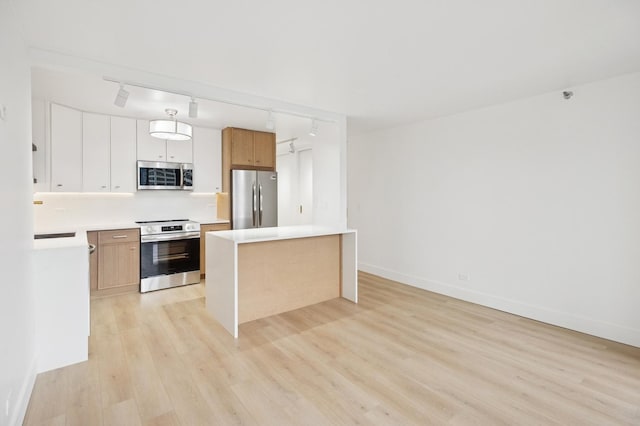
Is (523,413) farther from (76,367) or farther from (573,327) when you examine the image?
(76,367)

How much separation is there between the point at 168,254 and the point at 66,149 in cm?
186

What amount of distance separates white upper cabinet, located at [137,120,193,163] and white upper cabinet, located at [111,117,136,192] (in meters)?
0.09

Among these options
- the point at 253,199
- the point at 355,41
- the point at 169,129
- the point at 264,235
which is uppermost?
the point at 355,41

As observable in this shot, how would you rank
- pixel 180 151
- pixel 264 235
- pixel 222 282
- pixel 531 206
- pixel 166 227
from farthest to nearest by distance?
pixel 180 151
pixel 166 227
pixel 531 206
pixel 264 235
pixel 222 282

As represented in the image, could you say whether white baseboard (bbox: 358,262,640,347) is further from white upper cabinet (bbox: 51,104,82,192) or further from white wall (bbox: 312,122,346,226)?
white upper cabinet (bbox: 51,104,82,192)

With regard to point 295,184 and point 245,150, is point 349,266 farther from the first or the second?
point 295,184

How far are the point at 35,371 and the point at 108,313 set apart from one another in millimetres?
1343

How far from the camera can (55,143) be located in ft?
13.4

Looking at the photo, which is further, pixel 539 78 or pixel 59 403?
pixel 539 78

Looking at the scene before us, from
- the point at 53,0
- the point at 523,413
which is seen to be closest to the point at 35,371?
the point at 53,0

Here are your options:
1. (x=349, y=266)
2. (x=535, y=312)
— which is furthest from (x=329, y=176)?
(x=535, y=312)

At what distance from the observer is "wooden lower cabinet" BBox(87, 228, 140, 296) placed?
13.6 feet

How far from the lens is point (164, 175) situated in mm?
4957

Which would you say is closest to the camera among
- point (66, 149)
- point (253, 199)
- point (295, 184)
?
point (66, 149)
